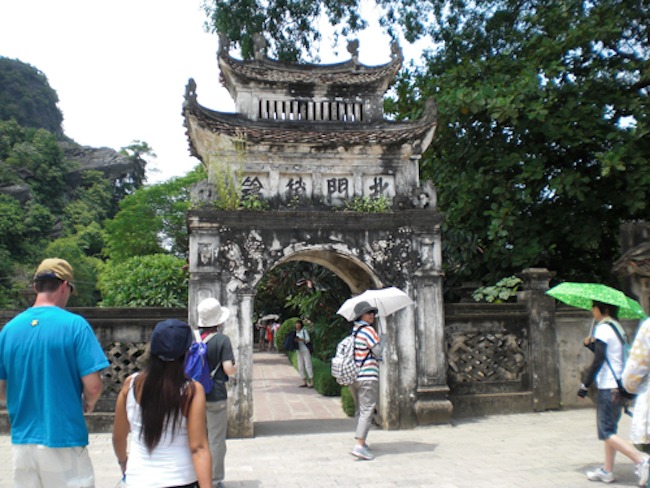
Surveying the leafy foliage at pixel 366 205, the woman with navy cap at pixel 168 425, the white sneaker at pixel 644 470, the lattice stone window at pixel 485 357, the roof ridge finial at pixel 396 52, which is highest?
the roof ridge finial at pixel 396 52

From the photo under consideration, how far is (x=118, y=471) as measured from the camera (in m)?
6.67

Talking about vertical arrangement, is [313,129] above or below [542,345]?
above

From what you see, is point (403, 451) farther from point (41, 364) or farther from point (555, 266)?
point (555, 266)

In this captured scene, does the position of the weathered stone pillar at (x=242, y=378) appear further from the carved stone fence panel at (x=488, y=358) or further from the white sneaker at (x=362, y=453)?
the carved stone fence panel at (x=488, y=358)

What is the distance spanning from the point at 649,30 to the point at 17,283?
35021 millimetres

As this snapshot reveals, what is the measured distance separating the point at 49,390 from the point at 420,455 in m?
5.11

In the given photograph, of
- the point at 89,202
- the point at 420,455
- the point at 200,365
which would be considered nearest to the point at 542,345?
the point at 420,455

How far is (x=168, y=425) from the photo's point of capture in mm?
2938

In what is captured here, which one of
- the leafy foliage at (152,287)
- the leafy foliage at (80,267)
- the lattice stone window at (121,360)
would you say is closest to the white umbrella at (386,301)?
the lattice stone window at (121,360)

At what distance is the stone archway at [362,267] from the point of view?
8.74 m

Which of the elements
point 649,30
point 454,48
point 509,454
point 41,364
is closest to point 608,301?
point 509,454

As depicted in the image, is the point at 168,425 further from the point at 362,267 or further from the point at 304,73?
the point at 304,73

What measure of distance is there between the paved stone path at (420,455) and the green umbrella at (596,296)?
67.3 inches

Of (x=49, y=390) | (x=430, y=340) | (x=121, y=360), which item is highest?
(x=49, y=390)
